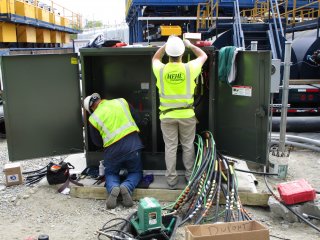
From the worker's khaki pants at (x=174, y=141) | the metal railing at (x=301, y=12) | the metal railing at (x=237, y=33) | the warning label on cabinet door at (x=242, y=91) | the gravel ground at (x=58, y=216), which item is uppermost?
the metal railing at (x=301, y=12)

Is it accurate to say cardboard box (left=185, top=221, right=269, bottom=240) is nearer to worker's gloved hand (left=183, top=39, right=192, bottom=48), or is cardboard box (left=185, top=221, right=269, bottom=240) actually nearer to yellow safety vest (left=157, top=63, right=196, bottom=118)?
yellow safety vest (left=157, top=63, right=196, bottom=118)

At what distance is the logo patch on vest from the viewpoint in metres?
5.37

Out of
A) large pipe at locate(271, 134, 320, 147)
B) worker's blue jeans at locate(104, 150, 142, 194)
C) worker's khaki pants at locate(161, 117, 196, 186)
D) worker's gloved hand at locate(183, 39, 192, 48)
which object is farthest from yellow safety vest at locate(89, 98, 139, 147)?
large pipe at locate(271, 134, 320, 147)

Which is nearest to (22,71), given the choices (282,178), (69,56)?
(69,56)

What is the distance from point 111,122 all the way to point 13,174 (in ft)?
6.36

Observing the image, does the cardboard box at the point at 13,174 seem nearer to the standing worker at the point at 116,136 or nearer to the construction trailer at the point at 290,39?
the standing worker at the point at 116,136

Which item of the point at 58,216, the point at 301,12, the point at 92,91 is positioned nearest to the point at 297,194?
the point at 58,216

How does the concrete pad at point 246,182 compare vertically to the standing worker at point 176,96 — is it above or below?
below

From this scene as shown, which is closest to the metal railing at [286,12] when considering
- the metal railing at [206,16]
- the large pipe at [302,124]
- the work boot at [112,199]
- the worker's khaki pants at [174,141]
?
the metal railing at [206,16]

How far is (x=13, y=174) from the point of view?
6.27m

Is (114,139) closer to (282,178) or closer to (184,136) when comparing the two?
(184,136)

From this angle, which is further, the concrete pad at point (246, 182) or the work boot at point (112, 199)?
the concrete pad at point (246, 182)

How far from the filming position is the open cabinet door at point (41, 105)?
6051 mm

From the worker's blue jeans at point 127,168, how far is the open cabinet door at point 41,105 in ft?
3.28
